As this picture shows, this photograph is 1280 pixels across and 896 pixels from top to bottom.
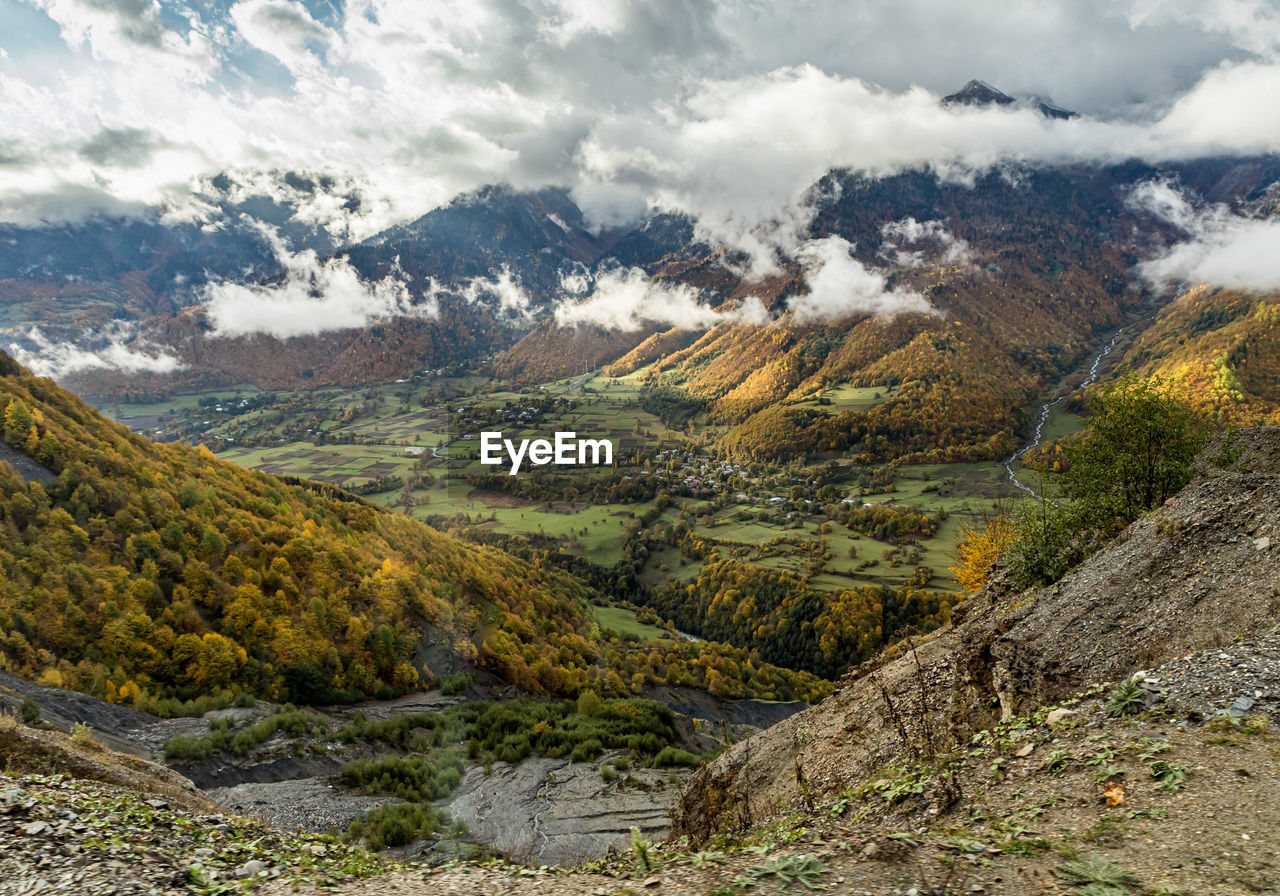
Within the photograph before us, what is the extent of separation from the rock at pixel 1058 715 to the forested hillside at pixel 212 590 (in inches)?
1962

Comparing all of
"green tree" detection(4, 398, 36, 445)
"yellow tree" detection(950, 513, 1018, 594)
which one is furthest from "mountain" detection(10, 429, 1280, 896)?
"green tree" detection(4, 398, 36, 445)

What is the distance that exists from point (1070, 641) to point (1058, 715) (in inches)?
225

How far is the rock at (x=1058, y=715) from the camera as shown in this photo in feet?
45.1

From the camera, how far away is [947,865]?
30.6 feet

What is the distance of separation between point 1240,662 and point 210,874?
74.7ft

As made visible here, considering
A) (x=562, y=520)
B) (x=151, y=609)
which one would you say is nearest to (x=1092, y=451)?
(x=151, y=609)

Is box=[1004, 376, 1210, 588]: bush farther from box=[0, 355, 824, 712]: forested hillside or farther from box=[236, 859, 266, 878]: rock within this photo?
box=[0, 355, 824, 712]: forested hillside

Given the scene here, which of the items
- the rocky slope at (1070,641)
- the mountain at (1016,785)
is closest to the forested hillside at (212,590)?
the mountain at (1016,785)

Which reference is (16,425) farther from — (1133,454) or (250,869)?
(1133,454)

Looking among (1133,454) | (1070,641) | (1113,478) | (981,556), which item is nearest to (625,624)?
(981,556)

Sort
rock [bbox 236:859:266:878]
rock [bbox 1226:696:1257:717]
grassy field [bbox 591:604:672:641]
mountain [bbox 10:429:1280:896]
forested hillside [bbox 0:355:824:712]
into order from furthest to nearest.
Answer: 1. grassy field [bbox 591:604:672:641]
2. forested hillside [bbox 0:355:824:712]
3. rock [bbox 1226:696:1257:717]
4. rock [bbox 236:859:266:878]
5. mountain [bbox 10:429:1280:896]

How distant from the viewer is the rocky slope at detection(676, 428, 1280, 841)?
16686 millimetres

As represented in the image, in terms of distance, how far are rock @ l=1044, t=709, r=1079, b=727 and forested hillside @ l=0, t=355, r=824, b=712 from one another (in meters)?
49.8

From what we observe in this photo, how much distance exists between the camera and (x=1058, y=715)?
1392cm
